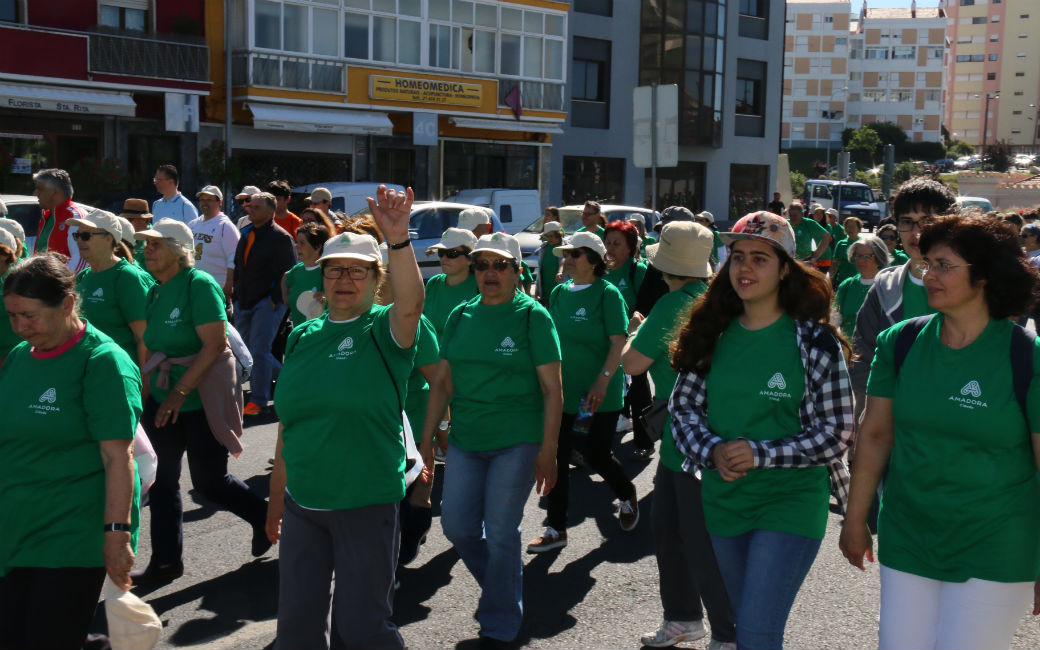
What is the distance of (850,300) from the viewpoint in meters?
7.98

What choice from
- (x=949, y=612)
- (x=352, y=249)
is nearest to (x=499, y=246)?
(x=352, y=249)

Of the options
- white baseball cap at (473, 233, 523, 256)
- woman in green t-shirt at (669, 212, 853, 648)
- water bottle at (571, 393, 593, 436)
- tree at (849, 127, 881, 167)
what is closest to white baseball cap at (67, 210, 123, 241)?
white baseball cap at (473, 233, 523, 256)

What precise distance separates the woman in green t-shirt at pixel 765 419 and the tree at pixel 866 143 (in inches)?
3218

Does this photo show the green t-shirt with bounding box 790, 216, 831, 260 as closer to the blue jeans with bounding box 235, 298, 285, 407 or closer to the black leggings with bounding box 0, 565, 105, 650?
the blue jeans with bounding box 235, 298, 285, 407

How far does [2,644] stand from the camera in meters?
3.53

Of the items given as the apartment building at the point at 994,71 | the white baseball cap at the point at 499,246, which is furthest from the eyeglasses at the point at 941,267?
the apartment building at the point at 994,71

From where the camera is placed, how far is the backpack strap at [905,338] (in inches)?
135

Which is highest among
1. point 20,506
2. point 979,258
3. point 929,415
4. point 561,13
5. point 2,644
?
point 561,13

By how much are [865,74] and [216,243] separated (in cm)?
10977

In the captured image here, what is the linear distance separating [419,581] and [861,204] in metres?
39.0

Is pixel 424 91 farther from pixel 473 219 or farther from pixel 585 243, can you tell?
pixel 585 243

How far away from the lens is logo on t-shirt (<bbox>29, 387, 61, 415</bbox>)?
3566 millimetres

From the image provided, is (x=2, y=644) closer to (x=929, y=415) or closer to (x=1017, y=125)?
(x=929, y=415)

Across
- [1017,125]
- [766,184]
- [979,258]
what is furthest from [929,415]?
[1017,125]
